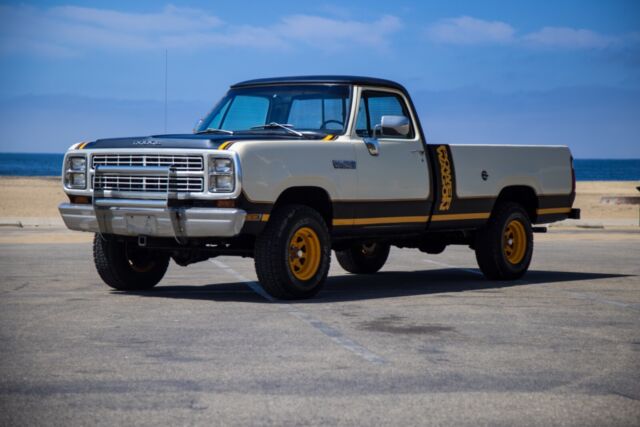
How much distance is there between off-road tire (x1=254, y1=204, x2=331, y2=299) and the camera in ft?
36.0

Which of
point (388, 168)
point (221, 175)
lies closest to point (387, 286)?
point (388, 168)

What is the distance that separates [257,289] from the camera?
12.5 metres

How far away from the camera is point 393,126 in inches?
471

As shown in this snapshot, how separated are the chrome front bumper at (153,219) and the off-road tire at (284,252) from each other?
1.68 feet

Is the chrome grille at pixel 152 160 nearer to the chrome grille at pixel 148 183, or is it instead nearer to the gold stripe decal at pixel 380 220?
the chrome grille at pixel 148 183

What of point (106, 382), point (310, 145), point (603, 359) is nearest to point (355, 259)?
point (310, 145)

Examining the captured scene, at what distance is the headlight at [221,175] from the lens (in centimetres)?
1060

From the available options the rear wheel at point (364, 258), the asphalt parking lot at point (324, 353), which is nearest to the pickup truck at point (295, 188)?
the asphalt parking lot at point (324, 353)

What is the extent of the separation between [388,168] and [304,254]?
1.51 m

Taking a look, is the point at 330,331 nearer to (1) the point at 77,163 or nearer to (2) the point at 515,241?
→ (1) the point at 77,163

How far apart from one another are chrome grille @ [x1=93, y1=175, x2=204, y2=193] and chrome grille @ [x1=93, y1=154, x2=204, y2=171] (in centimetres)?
11

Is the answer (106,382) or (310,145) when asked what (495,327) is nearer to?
(310,145)

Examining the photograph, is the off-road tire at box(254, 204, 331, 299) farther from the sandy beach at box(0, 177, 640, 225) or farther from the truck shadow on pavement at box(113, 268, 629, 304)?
the sandy beach at box(0, 177, 640, 225)

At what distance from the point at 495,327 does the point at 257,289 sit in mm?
3651
